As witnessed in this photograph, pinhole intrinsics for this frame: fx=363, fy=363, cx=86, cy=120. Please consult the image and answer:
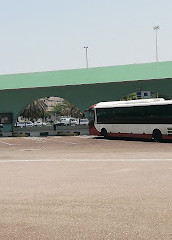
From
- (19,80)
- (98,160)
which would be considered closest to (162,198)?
(98,160)

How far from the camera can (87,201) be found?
8109mm

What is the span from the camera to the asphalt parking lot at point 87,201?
6.06 m

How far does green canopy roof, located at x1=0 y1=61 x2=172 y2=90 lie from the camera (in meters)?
32.7

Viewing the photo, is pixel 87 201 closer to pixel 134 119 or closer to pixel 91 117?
pixel 134 119

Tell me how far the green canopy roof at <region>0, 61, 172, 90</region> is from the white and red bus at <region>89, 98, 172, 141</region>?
5361 mm

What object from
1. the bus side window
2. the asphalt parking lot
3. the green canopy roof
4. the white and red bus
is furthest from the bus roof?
the asphalt parking lot

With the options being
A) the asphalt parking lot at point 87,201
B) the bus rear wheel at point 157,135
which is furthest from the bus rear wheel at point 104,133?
the asphalt parking lot at point 87,201

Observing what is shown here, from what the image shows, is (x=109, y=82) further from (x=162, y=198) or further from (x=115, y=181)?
(x=162, y=198)

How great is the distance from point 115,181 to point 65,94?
24915mm

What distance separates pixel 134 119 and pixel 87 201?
59.7 ft

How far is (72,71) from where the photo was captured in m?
36.0

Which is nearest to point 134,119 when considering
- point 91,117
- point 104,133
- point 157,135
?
point 157,135

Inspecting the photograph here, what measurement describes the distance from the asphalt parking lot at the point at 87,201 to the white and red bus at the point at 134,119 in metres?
10.5

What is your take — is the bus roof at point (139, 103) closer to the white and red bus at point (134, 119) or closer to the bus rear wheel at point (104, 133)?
the white and red bus at point (134, 119)
